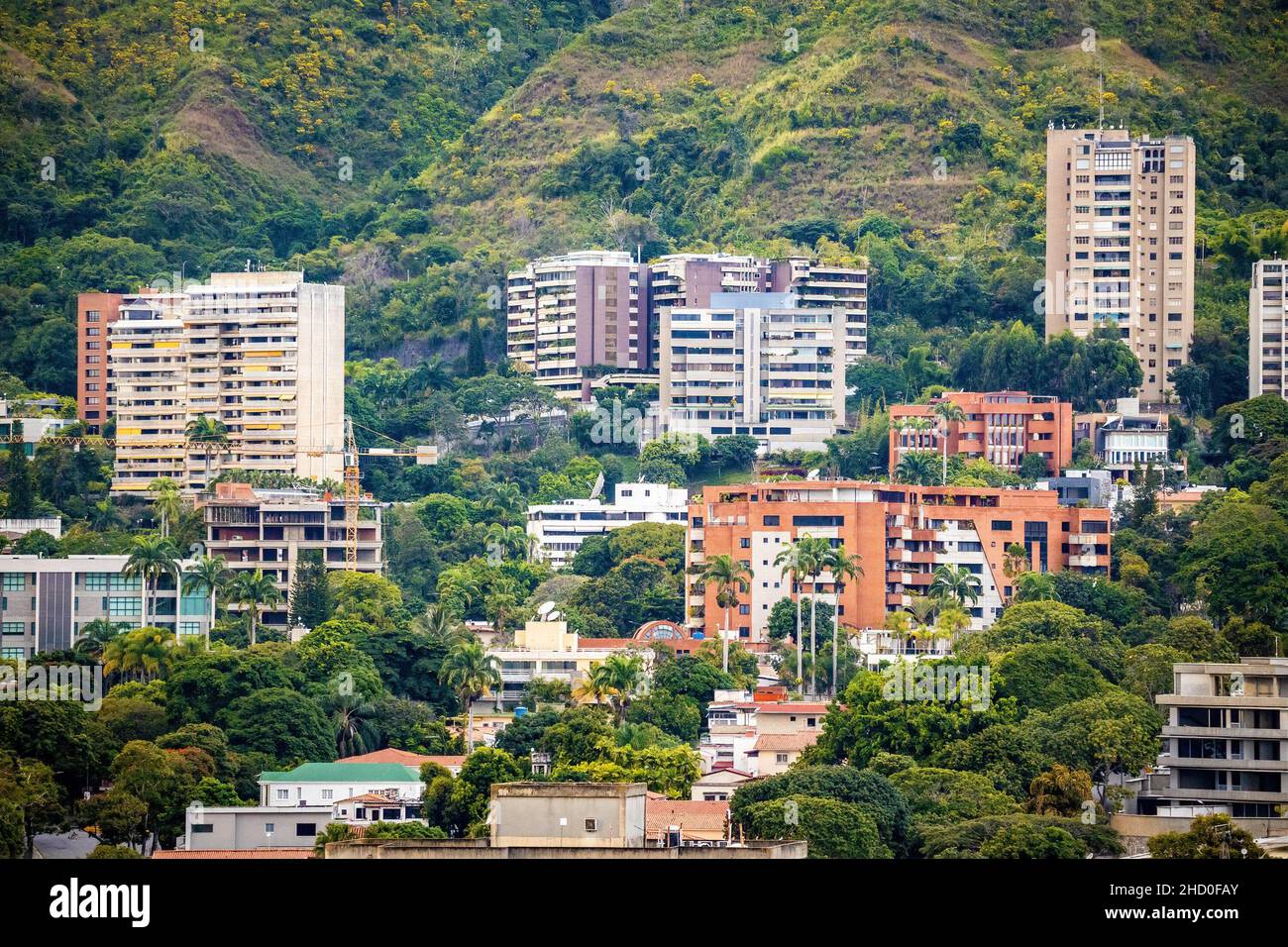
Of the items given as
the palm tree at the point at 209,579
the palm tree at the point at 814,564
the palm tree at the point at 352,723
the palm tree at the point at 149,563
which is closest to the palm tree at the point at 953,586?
the palm tree at the point at 814,564

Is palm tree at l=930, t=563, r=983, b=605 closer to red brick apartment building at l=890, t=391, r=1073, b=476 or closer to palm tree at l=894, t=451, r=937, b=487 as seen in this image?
palm tree at l=894, t=451, r=937, b=487

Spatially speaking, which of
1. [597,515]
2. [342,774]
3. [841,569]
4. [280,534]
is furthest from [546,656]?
[597,515]

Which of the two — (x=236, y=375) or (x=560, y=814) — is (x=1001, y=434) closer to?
(x=236, y=375)

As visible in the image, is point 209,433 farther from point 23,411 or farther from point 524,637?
point 524,637

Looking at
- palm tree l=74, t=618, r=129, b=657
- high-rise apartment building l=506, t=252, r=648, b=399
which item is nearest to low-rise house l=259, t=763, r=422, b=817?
palm tree l=74, t=618, r=129, b=657
